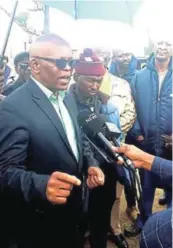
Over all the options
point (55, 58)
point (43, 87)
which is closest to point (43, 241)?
point (43, 87)

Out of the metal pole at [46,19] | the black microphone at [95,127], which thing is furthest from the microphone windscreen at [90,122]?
the metal pole at [46,19]

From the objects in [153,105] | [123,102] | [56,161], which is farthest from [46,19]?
[56,161]

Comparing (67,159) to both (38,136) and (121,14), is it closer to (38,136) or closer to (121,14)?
(38,136)

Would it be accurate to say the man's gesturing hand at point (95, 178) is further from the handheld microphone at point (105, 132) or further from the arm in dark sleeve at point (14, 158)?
the arm in dark sleeve at point (14, 158)

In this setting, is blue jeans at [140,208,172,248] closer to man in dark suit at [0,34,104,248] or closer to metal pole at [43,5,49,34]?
man in dark suit at [0,34,104,248]

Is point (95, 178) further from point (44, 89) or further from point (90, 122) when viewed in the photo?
point (44, 89)

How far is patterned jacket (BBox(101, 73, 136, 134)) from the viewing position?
10.6 ft

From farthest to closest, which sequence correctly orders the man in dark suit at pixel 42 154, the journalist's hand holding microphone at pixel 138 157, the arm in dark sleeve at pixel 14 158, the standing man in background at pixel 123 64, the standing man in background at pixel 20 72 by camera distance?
the standing man in background at pixel 123 64 → the standing man in background at pixel 20 72 → the journalist's hand holding microphone at pixel 138 157 → the man in dark suit at pixel 42 154 → the arm in dark sleeve at pixel 14 158

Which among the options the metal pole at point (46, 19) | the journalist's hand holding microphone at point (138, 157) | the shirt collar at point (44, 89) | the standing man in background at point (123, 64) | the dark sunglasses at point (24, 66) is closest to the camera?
the journalist's hand holding microphone at point (138, 157)

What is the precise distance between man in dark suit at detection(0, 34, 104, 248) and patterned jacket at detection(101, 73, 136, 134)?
1.04 meters

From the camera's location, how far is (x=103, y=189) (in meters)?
2.59

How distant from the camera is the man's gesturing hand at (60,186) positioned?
1373 millimetres

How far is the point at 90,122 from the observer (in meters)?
2.15

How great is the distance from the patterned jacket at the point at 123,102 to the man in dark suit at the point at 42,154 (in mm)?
1037
